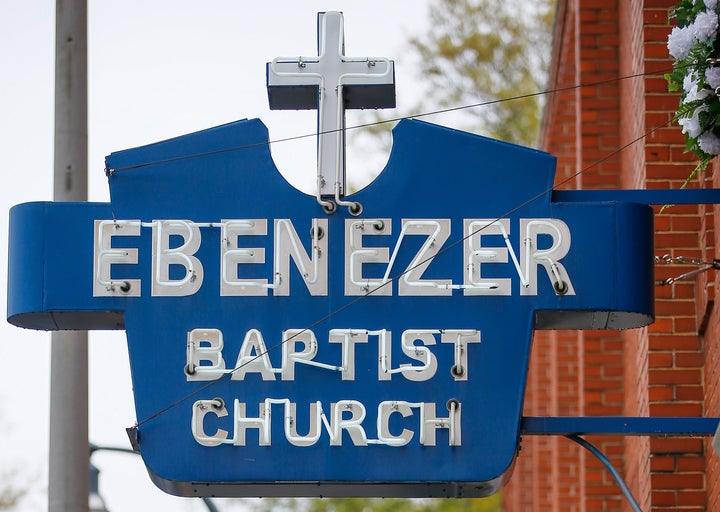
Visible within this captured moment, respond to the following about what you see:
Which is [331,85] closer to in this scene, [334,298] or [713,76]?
[334,298]

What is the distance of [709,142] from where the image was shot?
8469 millimetres

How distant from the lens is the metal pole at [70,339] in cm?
973

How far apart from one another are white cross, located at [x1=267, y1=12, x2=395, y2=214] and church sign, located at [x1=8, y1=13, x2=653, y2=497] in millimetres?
131

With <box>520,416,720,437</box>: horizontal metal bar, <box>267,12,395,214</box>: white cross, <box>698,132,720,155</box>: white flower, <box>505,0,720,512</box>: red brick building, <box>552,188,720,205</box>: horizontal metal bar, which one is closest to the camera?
<box>520,416,720,437</box>: horizontal metal bar

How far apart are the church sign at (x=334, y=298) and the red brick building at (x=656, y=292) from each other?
802 mm

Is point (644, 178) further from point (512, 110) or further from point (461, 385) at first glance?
point (512, 110)

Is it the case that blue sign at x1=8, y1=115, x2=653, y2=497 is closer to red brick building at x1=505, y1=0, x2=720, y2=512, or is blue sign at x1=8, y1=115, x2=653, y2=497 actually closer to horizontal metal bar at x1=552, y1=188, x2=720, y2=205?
horizontal metal bar at x1=552, y1=188, x2=720, y2=205

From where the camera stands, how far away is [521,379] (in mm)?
8297

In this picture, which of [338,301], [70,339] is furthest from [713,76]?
[70,339]

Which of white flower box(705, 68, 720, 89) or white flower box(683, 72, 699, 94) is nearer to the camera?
white flower box(705, 68, 720, 89)

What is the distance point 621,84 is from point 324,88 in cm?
437

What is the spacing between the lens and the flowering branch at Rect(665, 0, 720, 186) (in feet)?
27.0

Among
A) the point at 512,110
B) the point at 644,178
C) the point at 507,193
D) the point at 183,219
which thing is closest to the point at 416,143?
the point at 507,193

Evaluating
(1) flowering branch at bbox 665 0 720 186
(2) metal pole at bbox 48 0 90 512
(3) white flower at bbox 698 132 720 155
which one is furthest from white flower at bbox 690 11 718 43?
(2) metal pole at bbox 48 0 90 512
